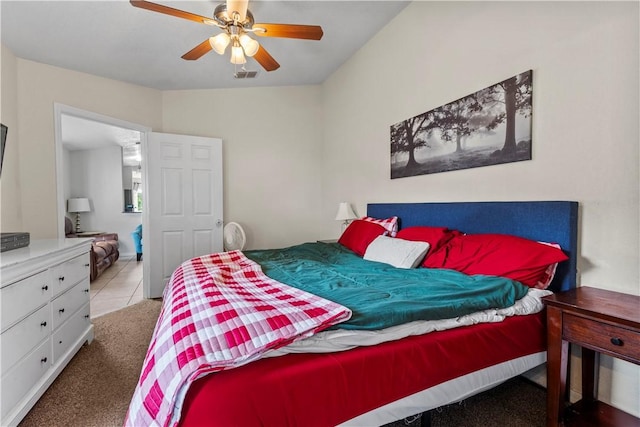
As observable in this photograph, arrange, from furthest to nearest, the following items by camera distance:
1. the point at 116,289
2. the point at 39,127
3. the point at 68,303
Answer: the point at 116,289 < the point at 39,127 < the point at 68,303

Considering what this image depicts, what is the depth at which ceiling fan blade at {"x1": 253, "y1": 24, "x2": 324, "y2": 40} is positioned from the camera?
2030 millimetres

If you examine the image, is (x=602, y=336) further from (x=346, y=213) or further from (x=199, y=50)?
(x=199, y=50)

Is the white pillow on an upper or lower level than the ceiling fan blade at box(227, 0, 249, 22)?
lower

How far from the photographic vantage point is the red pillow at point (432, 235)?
2152 mm

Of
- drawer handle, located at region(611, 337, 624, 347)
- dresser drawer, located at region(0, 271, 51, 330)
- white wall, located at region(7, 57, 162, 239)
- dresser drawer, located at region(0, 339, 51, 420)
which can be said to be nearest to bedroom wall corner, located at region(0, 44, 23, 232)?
white wall, located at region(7, 57, 162, 239)

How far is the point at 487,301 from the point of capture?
1382 millimetres

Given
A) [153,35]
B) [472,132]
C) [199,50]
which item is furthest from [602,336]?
[153,35]

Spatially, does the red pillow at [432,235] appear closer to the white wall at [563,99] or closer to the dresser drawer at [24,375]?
the white wall at [563,99]

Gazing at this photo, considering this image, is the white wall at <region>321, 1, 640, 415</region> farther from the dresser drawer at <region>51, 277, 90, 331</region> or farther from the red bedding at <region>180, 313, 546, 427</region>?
the dresser drawer at <region>51, 277, 90, 331</region>

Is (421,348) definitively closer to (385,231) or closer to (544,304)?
(544,304)

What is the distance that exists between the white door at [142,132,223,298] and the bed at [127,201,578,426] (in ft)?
9.72

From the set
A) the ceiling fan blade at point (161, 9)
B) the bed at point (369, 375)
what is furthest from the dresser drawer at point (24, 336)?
the ceiling fan blade at point (161, 9)

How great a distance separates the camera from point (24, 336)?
1.53 meters

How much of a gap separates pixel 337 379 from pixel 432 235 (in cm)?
149
